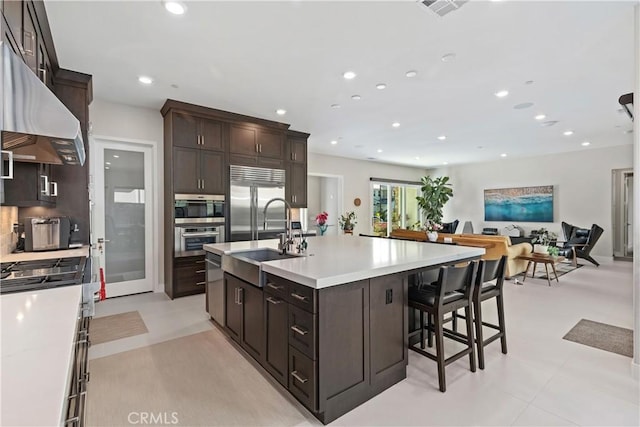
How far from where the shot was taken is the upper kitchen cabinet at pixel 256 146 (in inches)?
198

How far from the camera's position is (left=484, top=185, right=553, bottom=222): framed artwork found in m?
8.60

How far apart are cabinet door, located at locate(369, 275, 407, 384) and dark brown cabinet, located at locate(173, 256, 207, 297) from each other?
334 centimetres

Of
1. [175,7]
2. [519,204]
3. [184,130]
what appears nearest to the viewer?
[175,7]

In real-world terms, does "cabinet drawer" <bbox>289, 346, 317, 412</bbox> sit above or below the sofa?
below

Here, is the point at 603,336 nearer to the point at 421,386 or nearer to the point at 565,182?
the point at 421,386

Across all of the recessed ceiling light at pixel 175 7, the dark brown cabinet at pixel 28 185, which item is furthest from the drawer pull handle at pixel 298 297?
the dark brown cabinet at pixel 28 185

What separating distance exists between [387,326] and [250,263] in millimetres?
1133

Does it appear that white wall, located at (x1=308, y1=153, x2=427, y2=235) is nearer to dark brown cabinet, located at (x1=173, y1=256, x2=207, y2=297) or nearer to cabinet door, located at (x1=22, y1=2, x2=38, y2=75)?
dark brown cabinet, located at (x1=173, y1=256, x2=207, y2=297)

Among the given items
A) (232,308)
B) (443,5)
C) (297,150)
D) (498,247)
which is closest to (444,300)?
(232,308)

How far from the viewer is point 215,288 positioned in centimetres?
323

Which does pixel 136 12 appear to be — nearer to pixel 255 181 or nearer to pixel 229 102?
pixel 229 102

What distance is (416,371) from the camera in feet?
8.11

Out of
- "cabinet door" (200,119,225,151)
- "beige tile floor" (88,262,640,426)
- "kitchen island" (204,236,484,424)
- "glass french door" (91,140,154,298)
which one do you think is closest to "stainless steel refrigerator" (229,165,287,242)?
"cabinet door" (200,119,225,151)

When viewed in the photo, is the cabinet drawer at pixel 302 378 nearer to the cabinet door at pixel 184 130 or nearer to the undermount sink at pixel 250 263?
the undermount sink at pixel 250 263
